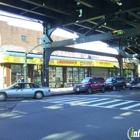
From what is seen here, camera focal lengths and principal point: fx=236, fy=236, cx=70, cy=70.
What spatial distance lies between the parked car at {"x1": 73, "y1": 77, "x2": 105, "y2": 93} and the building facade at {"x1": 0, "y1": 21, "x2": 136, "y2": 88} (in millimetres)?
4782

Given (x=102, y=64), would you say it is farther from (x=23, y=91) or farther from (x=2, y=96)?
(x=2, y=96)

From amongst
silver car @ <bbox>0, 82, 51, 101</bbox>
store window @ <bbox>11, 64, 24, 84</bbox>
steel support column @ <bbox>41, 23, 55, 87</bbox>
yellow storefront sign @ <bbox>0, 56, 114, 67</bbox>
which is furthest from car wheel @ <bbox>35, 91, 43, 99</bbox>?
store window @ <bbox>11, 64, 24, 84</bbox>

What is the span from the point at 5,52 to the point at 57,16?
7.72 metres

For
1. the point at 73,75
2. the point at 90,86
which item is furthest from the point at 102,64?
the point at 90,86

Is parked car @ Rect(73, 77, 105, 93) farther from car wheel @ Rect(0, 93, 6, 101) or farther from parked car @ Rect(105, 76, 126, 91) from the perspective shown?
car wheel @ Rect(0, 93, 6, 101)

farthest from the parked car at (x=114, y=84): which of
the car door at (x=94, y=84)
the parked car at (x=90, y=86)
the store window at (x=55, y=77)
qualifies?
the store window at (x=55, y=77)

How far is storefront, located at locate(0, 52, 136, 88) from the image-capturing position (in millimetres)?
27428

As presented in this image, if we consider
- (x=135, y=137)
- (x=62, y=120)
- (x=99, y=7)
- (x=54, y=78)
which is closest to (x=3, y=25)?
(x=54, y=78)

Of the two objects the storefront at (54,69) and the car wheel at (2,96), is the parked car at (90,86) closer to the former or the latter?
the storefront at (54,69)

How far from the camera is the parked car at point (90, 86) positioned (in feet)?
83.4

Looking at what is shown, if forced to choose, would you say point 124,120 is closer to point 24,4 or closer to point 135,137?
point 135,137

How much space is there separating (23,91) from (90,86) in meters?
9.27

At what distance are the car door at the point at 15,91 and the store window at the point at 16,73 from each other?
9727 mm

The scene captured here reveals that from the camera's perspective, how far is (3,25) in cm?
3759
